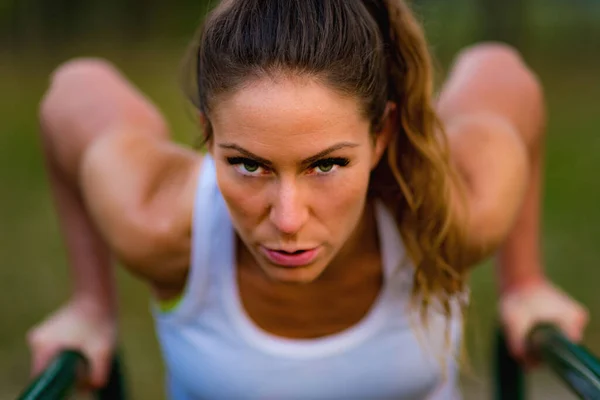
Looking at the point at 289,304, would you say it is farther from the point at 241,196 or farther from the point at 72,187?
the point at 72,187

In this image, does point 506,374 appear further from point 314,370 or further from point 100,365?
point 100,365

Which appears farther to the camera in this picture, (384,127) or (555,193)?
(555,193)

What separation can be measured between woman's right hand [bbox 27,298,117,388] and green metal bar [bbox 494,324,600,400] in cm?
58

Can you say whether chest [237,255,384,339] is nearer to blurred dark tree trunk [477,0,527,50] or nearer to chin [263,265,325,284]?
chin [263,265,325,284]

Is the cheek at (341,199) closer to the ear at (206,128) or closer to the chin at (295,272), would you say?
the chin at (295,272)

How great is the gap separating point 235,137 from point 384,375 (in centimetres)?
43

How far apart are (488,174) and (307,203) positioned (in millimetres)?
344

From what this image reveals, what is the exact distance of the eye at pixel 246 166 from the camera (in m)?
0.93

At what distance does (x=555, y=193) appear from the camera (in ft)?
10.9

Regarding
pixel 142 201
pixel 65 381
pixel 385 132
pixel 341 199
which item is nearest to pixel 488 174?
pixel 385 132

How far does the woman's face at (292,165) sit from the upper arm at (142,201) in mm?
183

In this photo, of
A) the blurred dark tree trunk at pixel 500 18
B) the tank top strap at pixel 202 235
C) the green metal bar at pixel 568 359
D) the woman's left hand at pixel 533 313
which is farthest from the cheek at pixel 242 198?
the blurred dark tree trunk at pixel 500 18

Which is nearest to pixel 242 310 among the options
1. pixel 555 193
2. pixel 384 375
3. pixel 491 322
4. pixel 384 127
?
pixel 384 375

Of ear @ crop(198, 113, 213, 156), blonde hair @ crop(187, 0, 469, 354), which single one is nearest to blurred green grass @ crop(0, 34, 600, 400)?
ear @ crop(198, 113, 213, 156)
